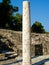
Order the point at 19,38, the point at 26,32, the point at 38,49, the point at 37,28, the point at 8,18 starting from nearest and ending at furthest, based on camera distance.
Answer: the point at 26,32
the point at 38,49
the point at 19,38
the point at 8,18
the point at 37,28

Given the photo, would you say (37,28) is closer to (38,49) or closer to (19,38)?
(19,38)

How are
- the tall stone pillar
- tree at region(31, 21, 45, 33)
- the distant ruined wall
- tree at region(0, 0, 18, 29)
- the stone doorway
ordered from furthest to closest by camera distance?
tree at region(31, 21, 45, 33)
tree at region(0, 0, 18, 29)
the distant ruined wall
the stone doorway
the tall stone pillar

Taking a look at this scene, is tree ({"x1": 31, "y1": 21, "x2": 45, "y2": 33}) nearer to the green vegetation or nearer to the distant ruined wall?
the green vegetation

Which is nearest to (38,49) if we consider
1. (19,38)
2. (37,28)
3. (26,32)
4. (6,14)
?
(19,38)

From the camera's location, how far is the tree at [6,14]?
19.6 metres

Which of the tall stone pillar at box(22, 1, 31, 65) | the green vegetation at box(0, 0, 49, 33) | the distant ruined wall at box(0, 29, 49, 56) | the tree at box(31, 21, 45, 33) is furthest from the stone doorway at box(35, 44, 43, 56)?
the tree at box(31, 21, 45, 33)

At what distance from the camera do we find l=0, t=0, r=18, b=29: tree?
19.6 m

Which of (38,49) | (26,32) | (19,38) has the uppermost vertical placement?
(26,32)

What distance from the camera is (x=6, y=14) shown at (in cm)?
1988

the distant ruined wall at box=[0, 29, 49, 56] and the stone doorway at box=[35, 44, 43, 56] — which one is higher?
the distant ruined wall at box=[0, 29, 49, 56]

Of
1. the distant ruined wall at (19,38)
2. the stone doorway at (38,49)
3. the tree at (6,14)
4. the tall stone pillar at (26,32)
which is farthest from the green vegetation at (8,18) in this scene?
the tall stone pillar at (26,32)

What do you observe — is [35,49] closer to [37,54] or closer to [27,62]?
[37,54]

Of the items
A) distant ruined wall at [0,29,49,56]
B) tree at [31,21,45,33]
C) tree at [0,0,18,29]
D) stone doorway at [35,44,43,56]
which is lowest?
stone doorway at [35,44,43,56]

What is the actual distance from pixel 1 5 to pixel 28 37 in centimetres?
1255
